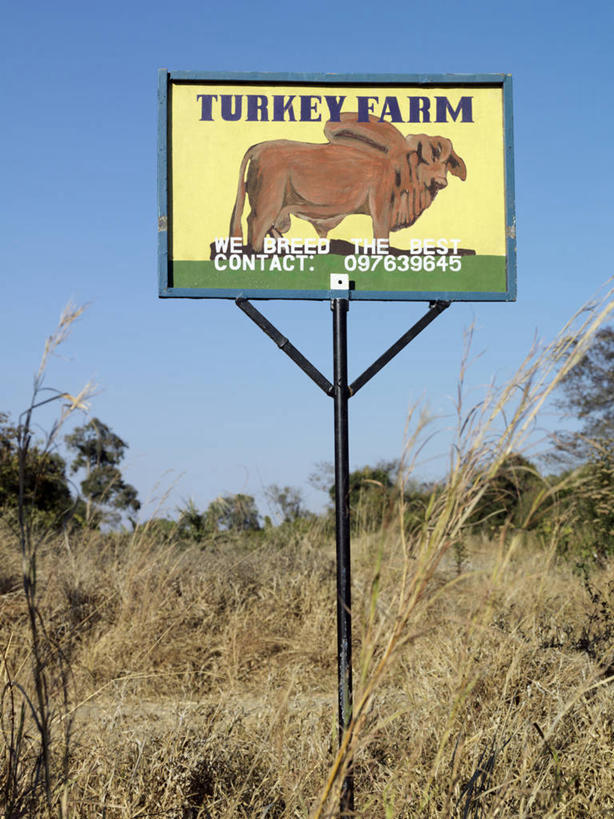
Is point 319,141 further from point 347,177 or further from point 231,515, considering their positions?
point 231,515

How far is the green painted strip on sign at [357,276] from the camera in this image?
389 cm

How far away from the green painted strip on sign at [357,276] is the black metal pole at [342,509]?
0.61 ft

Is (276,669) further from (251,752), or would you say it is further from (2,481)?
(2,481)

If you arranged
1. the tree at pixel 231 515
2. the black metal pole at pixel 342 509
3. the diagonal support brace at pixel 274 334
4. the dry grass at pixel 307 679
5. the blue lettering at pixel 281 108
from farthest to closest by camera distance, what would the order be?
1. the tree at pixel 231 515
2. the blue lettering at pixel 281 108
3. the diagonal support brace at pixel 274 334
4. the black metal pole at pixel 342 509
5. the dry grass at pixel 307 679

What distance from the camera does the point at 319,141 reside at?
13.3 feet

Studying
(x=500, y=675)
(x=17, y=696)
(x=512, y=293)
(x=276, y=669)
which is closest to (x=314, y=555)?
(x=276, y=669)

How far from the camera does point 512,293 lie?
396 centimetres

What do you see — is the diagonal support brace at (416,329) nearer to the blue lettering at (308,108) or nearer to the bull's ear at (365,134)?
the bull's ear at (365,134)

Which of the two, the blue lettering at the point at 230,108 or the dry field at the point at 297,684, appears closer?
the dry field at the point at 297,684

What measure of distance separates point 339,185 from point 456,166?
23.4 inches

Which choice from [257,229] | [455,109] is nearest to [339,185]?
[257,229]

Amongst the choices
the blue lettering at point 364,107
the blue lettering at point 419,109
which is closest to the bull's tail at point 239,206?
the blue lettering at point 364,107

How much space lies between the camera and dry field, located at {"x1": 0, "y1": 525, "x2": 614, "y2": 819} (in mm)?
2420

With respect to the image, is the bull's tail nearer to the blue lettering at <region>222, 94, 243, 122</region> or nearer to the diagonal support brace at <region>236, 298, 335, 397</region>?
the blue lettering at <region>222, 94, 243, 122</region>
